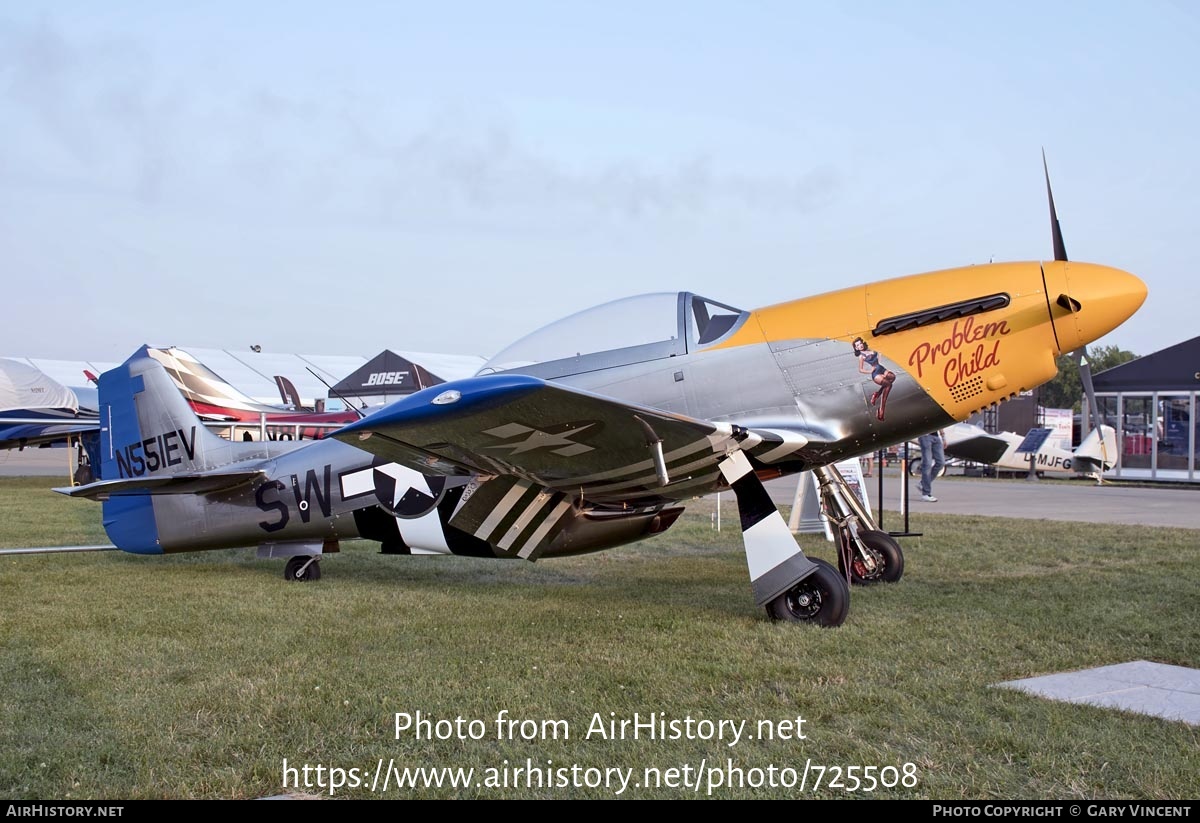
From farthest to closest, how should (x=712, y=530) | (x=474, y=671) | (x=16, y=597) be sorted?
1. (x=712, y=530)
2. (x=16, y=597)
3. (x=474, y=671)

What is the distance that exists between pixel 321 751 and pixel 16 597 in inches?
190

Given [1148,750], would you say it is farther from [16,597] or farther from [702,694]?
[16,597]

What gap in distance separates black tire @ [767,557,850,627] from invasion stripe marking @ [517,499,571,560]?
1.61 m

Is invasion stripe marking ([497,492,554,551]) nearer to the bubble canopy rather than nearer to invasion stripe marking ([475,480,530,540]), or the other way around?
invasion stripe marking ([475,480,530,540])

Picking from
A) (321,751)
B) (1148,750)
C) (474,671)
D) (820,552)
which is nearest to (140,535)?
(474,671)

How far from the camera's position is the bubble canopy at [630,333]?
5.93m

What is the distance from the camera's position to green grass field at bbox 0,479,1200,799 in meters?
3.10

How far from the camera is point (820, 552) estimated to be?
931 centimetres

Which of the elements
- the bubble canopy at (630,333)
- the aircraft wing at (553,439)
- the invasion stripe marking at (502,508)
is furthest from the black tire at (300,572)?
the bubble canopy at (630,333)

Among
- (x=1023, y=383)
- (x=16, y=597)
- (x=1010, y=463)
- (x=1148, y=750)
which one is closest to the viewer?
(x=1148, y=750)

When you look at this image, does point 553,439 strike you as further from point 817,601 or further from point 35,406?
point 35,406

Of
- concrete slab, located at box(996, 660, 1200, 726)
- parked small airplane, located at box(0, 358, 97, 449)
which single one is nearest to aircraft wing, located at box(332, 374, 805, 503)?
concrete slab, located at box(996, 660, 1200, 726)

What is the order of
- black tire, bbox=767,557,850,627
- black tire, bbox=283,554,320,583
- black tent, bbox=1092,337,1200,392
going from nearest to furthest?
black tire, bbox=767,557,850,627 → black tire, bbox=283,554,320,583 → black tent, bbox=1092,337,1200,392

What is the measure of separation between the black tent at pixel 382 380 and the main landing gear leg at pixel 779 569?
22.3m
